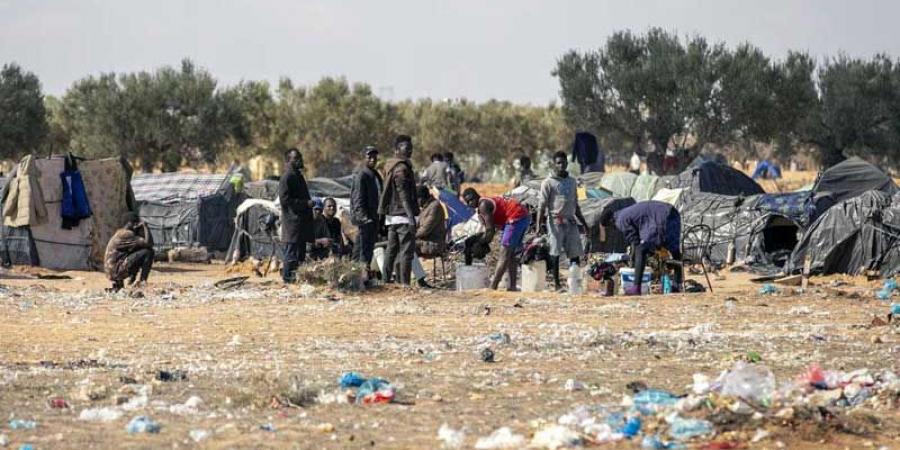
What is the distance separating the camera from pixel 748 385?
9047mm

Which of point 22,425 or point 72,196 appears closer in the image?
point 22,425

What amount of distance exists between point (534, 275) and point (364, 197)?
2.31 m

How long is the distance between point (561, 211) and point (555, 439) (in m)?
9.83

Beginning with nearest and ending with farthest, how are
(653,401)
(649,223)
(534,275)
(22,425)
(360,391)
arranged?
(22,425), (653,401), (360,391), (649,223), (534,275)

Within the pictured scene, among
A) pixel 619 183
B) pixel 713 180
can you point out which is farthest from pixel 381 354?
pixel 619 183

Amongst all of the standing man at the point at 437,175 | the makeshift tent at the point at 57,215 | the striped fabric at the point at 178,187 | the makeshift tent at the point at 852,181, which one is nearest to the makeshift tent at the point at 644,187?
the standing man at the point at 437,175

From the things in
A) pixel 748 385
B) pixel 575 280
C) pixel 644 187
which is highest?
pixel 644 187

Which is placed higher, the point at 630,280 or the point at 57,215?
the point at 57,215

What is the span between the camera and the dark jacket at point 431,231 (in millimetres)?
18266

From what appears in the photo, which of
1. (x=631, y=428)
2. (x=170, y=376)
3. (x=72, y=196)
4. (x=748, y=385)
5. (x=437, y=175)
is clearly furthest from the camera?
(x=437, y=175)

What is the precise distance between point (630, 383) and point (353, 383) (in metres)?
1.85

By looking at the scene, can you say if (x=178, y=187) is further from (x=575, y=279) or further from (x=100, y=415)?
(x=100, y=415)

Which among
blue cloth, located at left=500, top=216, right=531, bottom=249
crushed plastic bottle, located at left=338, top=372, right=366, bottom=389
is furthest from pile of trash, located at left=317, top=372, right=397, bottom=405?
blue cloth, located at left=500, top=216, right=531, bottom=249

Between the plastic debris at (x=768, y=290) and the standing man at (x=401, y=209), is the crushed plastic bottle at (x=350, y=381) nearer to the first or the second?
the standing man at (x=401, y=209)
